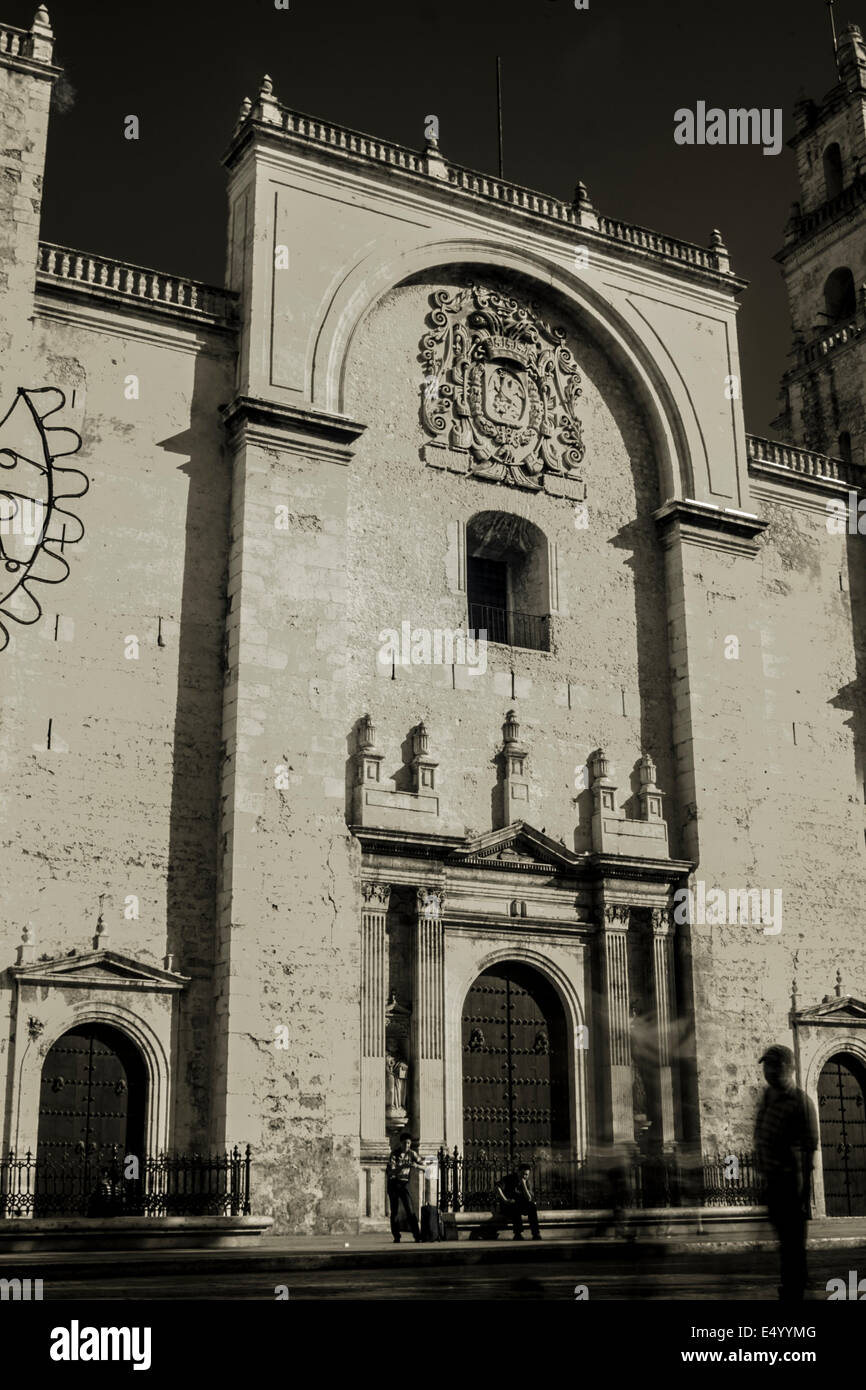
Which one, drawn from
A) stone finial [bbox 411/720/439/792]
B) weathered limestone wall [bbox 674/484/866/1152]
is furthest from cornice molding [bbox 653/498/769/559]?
stone finial [bbox 411/720/439/792]

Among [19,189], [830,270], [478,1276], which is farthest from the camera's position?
[830,270]

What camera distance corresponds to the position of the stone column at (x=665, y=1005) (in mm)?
21844

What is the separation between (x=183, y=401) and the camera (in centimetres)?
2136

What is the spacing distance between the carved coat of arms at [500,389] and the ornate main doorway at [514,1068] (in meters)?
8.14

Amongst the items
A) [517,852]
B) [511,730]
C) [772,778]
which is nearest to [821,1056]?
[772,778]

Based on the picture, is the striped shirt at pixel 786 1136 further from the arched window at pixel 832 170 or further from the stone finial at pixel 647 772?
the arched window at pixel 832 170

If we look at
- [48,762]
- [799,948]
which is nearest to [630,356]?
[799,948]

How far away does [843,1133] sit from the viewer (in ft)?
78.0

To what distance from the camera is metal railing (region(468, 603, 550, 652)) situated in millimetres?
23438

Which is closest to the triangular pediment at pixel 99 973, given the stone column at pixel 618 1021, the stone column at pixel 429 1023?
the stone column at pixel 429 1023

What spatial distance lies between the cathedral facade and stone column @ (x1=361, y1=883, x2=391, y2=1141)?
63 millimetres

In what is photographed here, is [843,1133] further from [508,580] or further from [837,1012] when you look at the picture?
[508,580]

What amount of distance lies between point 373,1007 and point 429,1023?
880 millimetres
